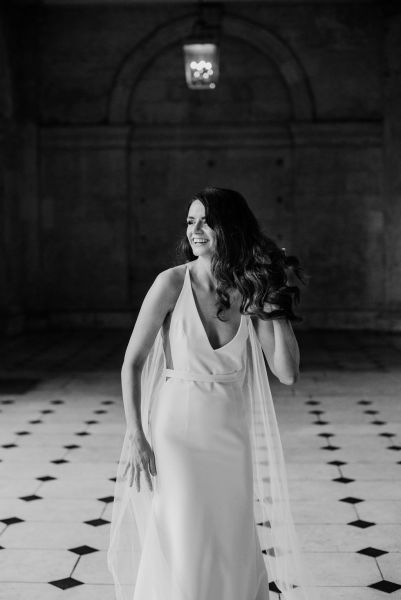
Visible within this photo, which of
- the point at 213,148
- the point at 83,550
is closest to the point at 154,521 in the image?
the point at 83,550

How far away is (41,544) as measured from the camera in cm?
553

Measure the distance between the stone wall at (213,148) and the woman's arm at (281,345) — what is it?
14.5 m

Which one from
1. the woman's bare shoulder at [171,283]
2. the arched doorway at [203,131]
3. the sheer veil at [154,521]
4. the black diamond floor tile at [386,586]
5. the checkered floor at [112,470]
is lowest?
the checkered floor at [112,470]

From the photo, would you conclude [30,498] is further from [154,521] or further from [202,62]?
[202,62]

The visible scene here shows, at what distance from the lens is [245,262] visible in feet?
10.6

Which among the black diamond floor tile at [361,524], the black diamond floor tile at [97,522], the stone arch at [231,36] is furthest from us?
the stone arch at [231,36]

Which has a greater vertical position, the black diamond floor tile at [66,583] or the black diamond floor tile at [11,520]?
the black diamond floor tile at [66,583]

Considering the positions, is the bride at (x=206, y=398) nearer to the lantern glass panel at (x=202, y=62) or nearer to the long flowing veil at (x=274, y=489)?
the long flowing veil at (x=274, y=489)

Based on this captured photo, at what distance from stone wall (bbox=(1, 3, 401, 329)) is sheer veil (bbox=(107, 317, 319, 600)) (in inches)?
550

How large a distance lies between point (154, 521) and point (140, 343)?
646 mm

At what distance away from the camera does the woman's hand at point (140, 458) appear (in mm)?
3223

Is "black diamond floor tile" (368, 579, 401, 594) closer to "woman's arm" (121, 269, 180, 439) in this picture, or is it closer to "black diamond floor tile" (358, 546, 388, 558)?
"black diamond floor tile" (358, 546, 388, 558)

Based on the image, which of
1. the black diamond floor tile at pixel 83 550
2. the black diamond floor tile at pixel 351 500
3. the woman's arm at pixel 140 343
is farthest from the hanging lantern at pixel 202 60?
the woman's arm at pixel 140 343

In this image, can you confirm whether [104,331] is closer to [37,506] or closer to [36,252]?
[36,252]
